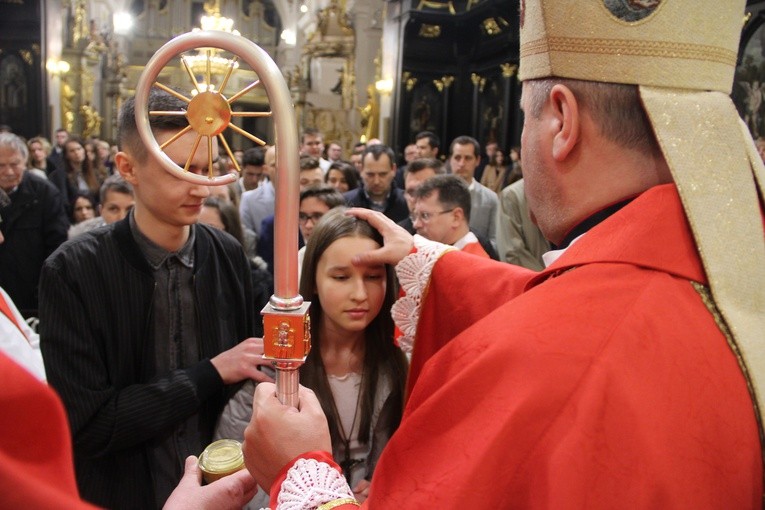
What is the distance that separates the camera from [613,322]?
3.24ft

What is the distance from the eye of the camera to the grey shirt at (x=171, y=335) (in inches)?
73.5

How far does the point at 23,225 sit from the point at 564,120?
4.60 meters

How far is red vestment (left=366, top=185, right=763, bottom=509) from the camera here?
0.92 metres

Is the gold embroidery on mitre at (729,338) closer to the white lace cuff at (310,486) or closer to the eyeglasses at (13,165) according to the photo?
the white lace cuff at (310,486)

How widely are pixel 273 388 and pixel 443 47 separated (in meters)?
14.8

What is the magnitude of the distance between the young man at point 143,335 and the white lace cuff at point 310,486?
0.65m

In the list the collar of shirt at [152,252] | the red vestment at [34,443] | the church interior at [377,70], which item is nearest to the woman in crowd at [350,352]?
the collar of shirt at [152,252]

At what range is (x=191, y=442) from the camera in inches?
76.2

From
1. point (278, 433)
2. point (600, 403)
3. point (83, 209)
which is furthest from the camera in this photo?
point (83, 209)

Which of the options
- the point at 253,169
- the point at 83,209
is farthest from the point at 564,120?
the point at 253,169

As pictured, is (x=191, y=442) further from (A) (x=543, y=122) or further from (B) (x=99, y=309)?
(A) (x=543, y=122)

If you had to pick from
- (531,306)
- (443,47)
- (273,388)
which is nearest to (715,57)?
(531,306)

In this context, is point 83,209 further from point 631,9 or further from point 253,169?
point 631,9

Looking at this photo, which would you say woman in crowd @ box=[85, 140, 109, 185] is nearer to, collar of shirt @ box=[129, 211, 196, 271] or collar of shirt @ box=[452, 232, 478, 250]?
collar of shirt @ box=[452, 232, 478, 250]
